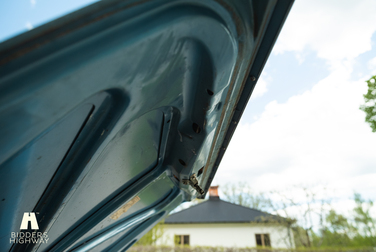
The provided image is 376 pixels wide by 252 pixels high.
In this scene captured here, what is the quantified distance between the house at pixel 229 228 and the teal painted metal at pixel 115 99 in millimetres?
15895

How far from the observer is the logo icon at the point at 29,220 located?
912 mm

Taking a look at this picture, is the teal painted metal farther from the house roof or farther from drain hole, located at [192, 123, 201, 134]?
the house roof

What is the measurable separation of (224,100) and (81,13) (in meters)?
0.56

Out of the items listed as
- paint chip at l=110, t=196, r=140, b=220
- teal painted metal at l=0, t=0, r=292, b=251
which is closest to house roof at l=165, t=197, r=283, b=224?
paint chip at l=110, t=196, r=140, b=220

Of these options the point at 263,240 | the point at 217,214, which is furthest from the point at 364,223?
the point at 217,214

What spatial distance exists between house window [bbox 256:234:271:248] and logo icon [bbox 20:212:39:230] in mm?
18123

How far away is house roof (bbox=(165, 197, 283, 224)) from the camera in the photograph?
55.7ft

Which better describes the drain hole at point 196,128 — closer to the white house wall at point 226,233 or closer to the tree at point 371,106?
the tree at point 371,106

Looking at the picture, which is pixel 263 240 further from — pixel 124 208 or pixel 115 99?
pixel 115 99

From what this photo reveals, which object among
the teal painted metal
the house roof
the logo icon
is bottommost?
the logo icon

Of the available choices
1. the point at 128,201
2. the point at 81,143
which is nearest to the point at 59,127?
the point at 81,143

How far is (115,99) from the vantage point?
2.10ft

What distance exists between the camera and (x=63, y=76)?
45 cm

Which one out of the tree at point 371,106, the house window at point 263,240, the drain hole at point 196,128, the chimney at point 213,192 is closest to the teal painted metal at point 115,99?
the drain hole at point 196,128
